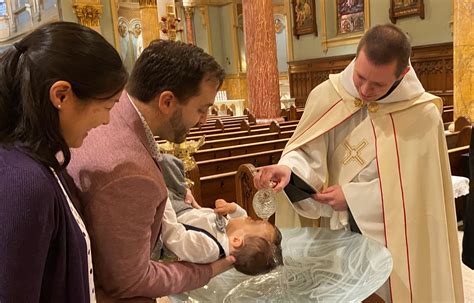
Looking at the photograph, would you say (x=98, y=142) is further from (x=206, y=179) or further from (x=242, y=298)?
(x=206, y=179)

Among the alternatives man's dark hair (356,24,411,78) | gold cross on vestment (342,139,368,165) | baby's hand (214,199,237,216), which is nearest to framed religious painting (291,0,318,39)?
gold cross on vestment (342,139,368,165)

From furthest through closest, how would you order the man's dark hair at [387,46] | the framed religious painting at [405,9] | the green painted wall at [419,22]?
1. the framed religious painting at [405,9]
2. the green painted wall at [419,22]
3. the man's dark hair at [387,46]

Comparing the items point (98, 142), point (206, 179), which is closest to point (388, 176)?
point (98, 142)

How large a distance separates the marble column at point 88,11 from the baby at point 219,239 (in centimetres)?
1218

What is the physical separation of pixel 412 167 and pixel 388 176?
117 millimetres

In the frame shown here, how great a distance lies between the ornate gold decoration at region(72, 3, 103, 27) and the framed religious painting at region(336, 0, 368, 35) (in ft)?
23.2

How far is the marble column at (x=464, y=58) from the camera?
262 inches

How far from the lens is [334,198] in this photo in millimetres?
2117

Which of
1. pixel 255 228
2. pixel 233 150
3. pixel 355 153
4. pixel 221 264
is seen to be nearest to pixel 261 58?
pixel 233 150

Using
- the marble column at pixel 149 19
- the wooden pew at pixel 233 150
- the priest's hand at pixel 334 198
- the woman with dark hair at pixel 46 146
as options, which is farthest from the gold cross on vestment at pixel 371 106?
the marble column at pixel 149 19

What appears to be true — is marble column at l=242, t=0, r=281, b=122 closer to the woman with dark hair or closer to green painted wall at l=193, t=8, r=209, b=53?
the woman with dark hair

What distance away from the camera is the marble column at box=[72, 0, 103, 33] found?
12477 millimetres

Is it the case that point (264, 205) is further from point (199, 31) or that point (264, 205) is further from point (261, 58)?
point (199, 31)

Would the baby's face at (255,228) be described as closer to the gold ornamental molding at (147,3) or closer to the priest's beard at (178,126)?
the priest's beard at (178,126)
